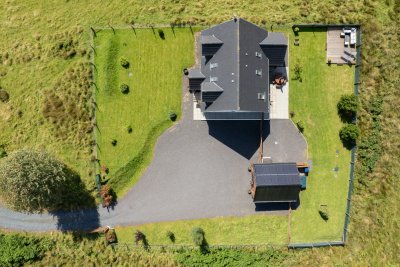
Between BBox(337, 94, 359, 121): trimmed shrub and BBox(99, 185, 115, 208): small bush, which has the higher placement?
BBox(337, 94, 359, 121): trimmed shrub

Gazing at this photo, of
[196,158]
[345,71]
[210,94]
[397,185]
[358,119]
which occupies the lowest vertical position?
[397,185]

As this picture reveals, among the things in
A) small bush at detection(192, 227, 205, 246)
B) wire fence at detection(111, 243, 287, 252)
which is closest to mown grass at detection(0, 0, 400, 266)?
wire fence at detection(111, 243, 287, 252)

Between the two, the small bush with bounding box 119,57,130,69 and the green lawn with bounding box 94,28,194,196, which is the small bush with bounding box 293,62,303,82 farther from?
the small bush with bounding box 119,57,130,69

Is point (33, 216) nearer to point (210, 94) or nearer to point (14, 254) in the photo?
point (14, 254)

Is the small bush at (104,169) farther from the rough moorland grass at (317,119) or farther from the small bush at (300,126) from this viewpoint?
the small bush at (300,126)

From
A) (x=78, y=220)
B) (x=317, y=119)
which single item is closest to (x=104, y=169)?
(x=78, y=220)

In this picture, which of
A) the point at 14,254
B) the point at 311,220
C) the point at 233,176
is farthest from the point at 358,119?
the point at 14,254

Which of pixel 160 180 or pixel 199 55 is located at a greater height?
pixel 199 55
